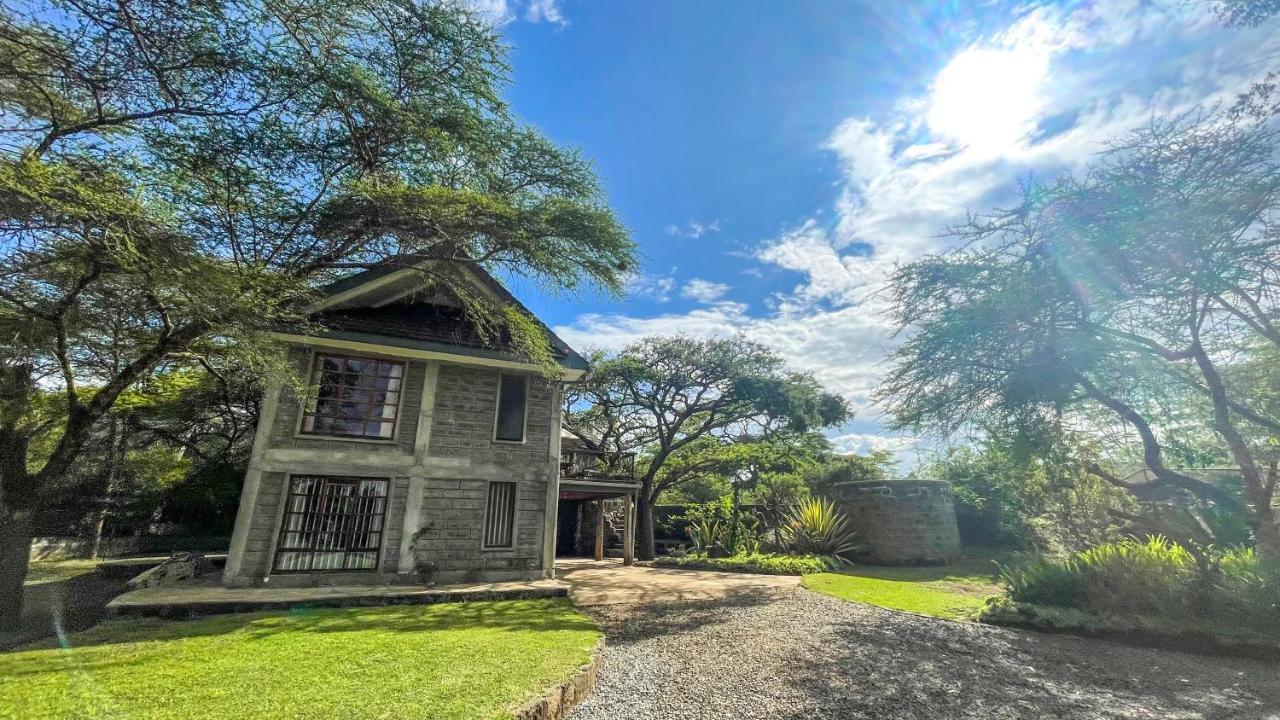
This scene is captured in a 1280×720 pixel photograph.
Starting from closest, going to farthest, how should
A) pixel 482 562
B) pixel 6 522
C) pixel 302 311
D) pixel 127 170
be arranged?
1. pixel 127 170
2. pixel 6 522
3. pixel 302 311
4. pixel 482 562

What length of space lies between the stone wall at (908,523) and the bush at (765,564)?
7.12 ft

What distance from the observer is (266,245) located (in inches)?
297

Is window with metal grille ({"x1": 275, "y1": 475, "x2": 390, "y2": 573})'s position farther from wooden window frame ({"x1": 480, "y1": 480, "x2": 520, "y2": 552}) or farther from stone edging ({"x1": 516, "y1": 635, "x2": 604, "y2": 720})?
stone edging ({"x1": 516, "y1": 635, "x2": 604, "y2": 720})

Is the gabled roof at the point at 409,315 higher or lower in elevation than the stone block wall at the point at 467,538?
higher

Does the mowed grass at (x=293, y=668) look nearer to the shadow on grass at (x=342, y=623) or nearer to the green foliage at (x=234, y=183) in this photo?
the shadow on grass at (x=342, y=623)

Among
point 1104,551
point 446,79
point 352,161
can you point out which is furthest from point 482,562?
point 1104,551

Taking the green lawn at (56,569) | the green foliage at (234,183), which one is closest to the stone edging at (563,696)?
the green foliage at (234,183)

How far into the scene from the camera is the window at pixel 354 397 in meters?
9.73

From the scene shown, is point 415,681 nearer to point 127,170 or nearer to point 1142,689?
point 127,170

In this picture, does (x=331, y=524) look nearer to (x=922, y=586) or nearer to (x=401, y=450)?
(x=401, y=450)

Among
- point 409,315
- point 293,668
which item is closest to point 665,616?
point 293,668

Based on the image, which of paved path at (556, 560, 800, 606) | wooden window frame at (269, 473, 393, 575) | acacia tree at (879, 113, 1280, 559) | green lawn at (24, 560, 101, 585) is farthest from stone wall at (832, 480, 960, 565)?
green lawn at (24, 560, 101, 585)

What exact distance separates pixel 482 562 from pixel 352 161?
7582 mm

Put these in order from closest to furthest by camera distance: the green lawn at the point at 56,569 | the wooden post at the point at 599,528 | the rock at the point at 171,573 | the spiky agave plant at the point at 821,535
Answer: the rock at the point at 171,573 < the green lawn at the point at 56,569 < the wooden post at the point at 599,528 < the spiky agave plant at the point at 821,535
